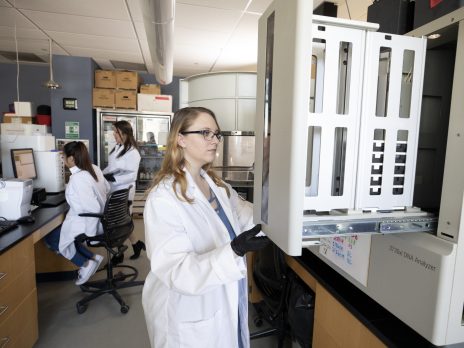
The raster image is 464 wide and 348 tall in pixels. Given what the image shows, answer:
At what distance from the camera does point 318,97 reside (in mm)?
643

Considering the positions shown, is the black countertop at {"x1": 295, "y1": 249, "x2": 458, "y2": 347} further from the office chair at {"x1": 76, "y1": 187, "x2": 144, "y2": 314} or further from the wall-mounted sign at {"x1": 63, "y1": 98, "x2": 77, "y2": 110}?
the wall-mounted sign at {"x1": 63, "y1": 98, "x2": 77, "y2": 110}

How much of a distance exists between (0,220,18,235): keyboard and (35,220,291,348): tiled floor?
0.81 meters

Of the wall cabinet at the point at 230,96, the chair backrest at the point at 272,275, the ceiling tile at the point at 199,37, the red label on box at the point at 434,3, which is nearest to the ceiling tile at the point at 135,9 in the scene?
the ceiling tile at the point at 199,37

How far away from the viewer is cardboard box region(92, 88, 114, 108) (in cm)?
450

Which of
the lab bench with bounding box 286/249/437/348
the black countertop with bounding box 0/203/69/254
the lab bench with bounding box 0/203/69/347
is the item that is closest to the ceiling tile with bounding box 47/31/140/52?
the black countertop with bounding box 0/203/69/254

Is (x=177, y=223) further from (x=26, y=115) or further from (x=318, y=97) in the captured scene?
(x=26, y=115)

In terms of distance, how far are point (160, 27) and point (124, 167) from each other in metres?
1.78

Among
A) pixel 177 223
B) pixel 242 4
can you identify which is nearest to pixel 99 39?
pixel 242 4

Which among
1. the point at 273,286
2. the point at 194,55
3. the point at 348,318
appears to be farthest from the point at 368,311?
the point at 194,55

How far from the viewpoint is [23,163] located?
8.41ft

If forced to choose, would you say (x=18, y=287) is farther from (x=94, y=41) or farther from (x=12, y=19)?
(x=94, y=41)

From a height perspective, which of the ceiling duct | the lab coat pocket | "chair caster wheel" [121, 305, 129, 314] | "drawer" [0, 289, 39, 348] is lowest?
"chair caster wheel" [121, 305, 129, 314]

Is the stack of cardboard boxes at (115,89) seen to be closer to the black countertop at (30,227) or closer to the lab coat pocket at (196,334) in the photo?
the black countertop at (30,227)

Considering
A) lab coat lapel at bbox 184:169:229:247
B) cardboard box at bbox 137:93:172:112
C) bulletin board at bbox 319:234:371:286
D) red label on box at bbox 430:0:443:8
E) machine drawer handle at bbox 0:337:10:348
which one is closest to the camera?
red label on box at bbox 430:0:443:8
